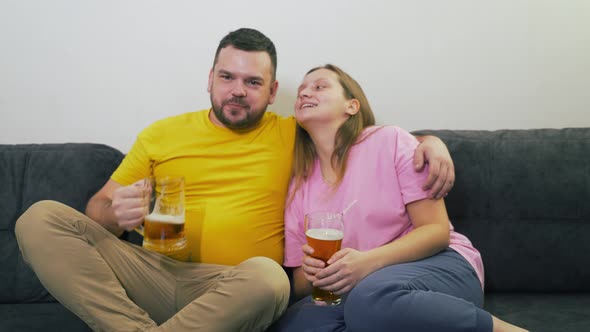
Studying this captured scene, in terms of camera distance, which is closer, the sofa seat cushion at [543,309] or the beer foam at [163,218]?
the beer foam at [163,218]

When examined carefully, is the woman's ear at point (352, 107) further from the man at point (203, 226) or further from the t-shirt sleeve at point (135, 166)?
the t-shirt sleeve at point (135, 166)

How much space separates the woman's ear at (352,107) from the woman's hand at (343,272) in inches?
23.5

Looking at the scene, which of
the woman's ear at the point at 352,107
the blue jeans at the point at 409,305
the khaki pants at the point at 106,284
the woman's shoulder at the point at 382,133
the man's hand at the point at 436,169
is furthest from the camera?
the woman's ear at the point at 352,107

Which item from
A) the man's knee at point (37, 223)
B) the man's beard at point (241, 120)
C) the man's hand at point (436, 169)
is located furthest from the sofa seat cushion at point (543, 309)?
the man's knee at point (37, 223)

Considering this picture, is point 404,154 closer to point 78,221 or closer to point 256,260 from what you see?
point 256,260

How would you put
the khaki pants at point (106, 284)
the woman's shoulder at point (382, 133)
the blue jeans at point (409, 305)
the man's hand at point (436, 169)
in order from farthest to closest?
1. the woman's shoulder at point (382, 133)
2. the man's hand at point (436, 169)
3. the khaki pants at point (106, 284)
4. the blue jeans at point (409, 305)

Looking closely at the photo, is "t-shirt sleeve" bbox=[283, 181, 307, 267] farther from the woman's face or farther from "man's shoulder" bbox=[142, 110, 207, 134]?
"man's shoulder" bbox=[142, 110, 207, 134]

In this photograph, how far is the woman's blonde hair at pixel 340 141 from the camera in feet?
5.78

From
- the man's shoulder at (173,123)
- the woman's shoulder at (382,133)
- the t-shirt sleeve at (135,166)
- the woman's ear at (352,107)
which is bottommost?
the t-shirt sleeve at (135,166)

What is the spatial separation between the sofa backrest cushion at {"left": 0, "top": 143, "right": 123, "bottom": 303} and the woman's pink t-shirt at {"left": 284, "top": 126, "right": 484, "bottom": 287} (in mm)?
831

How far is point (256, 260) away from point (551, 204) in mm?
1200

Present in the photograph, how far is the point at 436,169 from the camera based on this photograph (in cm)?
153

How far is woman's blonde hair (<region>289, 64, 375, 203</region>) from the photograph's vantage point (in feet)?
5.78

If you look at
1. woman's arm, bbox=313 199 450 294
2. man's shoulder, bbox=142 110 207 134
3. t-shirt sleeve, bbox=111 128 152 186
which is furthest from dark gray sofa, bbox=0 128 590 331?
woman's arm, bbox=313 199 450 294
